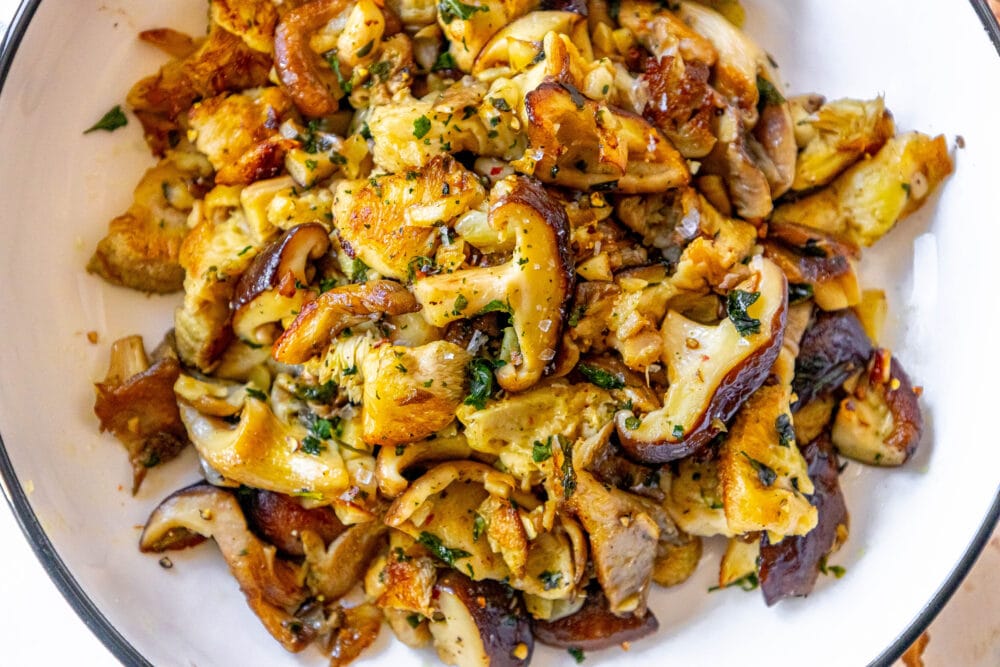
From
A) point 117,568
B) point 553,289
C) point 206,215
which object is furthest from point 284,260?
point 117,568

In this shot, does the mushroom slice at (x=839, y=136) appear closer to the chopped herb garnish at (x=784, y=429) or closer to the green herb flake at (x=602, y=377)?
the chopped herb garnish at (x=784, y=429)

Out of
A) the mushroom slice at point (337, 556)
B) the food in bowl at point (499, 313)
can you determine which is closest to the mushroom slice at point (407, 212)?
the food in bowl at point (499, 313)

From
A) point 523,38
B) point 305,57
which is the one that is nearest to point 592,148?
point 523,38

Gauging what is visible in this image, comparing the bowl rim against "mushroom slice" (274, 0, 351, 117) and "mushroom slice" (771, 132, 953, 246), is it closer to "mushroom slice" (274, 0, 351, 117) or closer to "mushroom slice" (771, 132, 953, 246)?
"mushroom slice" (771, 132, 953, 246)

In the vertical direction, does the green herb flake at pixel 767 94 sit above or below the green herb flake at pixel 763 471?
above

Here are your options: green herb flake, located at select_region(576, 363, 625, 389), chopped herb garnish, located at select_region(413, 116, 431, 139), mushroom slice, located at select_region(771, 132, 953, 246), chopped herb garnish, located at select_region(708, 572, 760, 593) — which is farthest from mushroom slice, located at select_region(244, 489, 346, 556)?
mushroom slice, located at select_region(771, 132, 953, 246)

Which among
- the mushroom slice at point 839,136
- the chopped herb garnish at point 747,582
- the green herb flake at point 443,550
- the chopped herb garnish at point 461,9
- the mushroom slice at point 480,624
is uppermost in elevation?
the chopped herb garnish at point 461,9

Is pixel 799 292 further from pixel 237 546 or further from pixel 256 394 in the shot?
pixel 237 546
